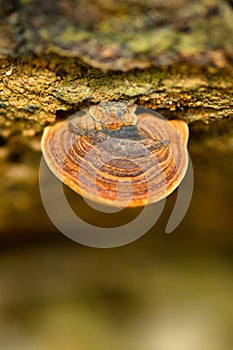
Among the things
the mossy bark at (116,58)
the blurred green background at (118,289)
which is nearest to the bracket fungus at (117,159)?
the mossy bark at (116,58)

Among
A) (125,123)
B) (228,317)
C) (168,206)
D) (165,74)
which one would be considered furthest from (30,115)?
(228,317)

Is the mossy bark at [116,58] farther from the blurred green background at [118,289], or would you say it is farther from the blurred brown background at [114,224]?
the blurred green background at [118,289]

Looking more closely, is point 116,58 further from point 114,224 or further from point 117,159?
point 114,224

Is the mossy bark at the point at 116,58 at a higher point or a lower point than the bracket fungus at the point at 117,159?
higher

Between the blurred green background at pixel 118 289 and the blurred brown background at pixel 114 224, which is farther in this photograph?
the blurred green background at pixel 118 289

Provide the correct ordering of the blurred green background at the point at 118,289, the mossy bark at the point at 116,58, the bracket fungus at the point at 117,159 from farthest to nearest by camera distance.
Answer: the blurred green background at the point at 118,289 < the bracket fungus at the point at 117,159 < the mossy bark at the point at 116,58

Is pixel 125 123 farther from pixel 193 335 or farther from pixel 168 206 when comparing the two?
pixel 193 335

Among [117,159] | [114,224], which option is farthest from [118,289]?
[117,159]

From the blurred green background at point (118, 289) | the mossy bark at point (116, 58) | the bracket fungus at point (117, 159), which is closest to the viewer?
the mossy bark at point (116, 58)

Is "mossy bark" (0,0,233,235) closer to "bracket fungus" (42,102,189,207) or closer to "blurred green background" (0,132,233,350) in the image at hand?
"bracket fungus" (42,102,189,207)

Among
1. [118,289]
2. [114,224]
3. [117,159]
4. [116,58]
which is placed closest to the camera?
[116,58]
